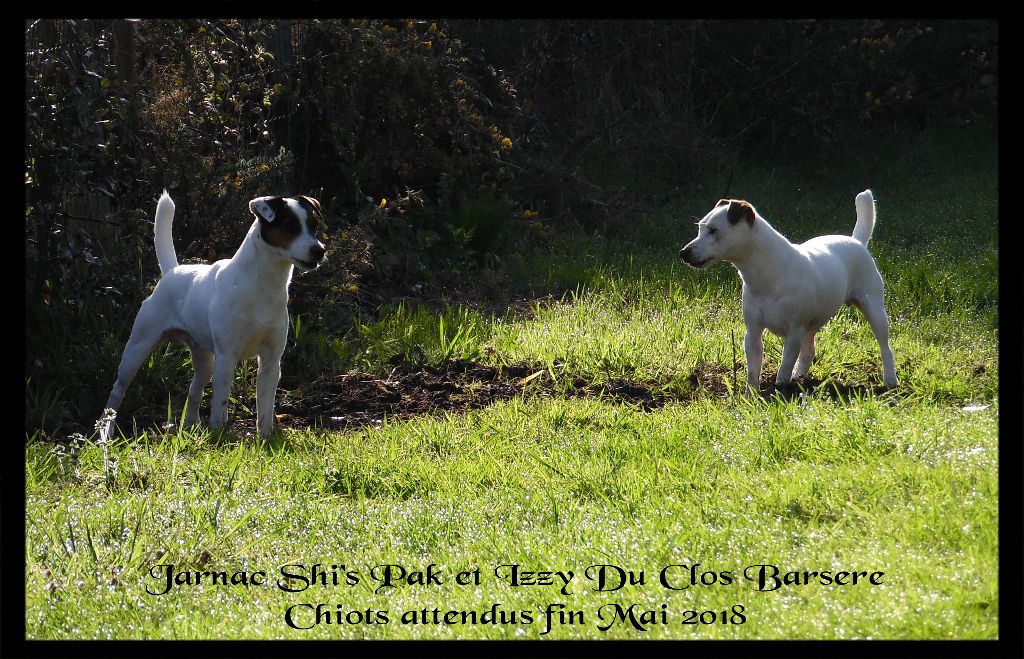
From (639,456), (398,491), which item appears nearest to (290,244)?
(398,491)

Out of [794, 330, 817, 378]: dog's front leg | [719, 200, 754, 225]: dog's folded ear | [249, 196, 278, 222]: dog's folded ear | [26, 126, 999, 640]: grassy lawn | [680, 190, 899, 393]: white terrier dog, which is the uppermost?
[719, 200, 754, 225]: dog's folded ear

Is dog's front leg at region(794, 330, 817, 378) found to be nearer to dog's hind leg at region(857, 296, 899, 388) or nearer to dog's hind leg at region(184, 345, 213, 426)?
dog's hind leg at region(857, 296, 899, 388)

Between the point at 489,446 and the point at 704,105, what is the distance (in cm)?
801

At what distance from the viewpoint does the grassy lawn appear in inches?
120

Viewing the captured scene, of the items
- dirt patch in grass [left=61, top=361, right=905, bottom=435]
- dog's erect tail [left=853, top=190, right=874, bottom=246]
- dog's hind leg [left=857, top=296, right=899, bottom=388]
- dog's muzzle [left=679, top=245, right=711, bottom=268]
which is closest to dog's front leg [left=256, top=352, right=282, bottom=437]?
dirt patch in grass [left=61, top=361, right=905, bottom=435]

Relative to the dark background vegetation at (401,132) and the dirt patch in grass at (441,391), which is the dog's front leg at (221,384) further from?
the dark background vegetation at (401,132)

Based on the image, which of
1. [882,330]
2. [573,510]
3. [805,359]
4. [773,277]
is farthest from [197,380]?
[882,330]

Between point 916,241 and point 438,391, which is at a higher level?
point 916,241

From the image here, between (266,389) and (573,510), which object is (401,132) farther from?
→ (573,510)

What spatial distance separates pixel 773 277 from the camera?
562 centimetres

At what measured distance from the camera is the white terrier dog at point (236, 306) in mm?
4922

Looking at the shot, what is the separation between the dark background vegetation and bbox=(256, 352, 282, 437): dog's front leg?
3.47 feet

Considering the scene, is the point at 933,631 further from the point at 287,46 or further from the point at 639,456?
the point at 287,46

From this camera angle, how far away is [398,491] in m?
4.44
